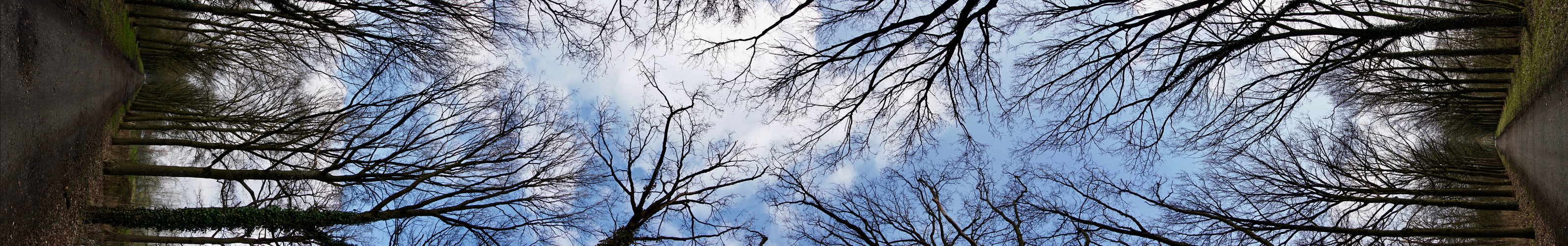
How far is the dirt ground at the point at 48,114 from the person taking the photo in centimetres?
686

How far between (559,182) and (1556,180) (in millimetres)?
15268

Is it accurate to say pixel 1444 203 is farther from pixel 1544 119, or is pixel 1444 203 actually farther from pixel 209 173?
pixel 209 173

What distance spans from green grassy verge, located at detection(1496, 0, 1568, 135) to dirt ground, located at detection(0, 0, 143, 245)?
17.6 metres

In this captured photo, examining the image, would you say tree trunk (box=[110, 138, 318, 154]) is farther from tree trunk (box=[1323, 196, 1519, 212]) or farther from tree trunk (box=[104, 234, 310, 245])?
tree trunk (box=[1323, 196, 1519, 212])

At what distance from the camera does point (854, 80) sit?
9.24 meters

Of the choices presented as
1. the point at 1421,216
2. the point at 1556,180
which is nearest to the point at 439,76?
the point at 1556,180

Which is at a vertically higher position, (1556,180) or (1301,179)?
(1301,179)

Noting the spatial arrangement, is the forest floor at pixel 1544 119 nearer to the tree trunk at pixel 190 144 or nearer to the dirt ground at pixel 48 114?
the dirt ground at pixel 48 114

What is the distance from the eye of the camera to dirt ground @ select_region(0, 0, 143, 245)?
270 inches

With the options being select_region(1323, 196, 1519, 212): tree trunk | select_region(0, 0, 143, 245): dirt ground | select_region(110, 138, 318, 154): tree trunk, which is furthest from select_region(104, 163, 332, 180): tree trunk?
select_region(1323, 196, 1519, 212): tree trunk

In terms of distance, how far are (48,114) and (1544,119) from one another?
19.9 meters

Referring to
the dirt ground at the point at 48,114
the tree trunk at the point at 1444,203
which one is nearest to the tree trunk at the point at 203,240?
the dirt ground at the point at 48,114

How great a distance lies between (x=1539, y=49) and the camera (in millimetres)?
9156

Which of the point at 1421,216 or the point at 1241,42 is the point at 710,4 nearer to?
the point at 1241,42
